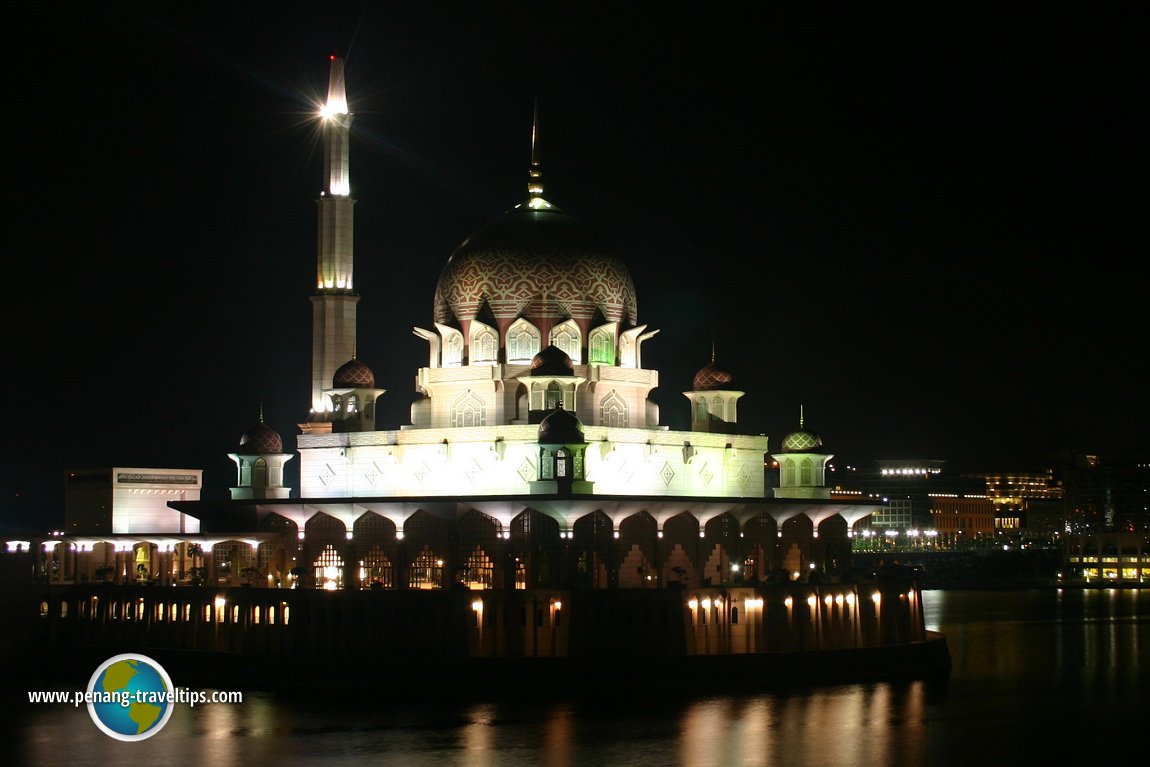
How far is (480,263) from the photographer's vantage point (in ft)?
189

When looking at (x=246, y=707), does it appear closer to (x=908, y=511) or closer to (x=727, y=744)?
(x=727, y=744)

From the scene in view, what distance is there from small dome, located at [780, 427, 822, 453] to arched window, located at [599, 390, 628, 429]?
596 centimetres

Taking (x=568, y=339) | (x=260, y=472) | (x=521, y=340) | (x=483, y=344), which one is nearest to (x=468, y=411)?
(x=483, y=344)

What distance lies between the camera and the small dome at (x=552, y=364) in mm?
53969

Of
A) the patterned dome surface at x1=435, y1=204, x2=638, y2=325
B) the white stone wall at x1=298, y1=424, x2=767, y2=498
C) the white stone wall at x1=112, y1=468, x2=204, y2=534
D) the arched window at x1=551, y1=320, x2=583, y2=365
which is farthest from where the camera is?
the white stone wall at x1=112, y1=468, x2=204, y2=534

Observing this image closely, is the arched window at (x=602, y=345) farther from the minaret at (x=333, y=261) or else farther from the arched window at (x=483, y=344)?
the minaret at (x=333, y=261)

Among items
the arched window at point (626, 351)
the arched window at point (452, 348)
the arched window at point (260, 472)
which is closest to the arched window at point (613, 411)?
the arched window at point (626, 351)

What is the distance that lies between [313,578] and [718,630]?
1244cm

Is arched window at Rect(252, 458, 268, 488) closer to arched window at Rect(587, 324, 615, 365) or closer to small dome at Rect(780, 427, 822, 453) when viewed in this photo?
arched window at Rect(587, 324, 615, 365)

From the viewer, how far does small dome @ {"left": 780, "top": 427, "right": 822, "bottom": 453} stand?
196ft

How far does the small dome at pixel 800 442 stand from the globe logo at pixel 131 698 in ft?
70.2

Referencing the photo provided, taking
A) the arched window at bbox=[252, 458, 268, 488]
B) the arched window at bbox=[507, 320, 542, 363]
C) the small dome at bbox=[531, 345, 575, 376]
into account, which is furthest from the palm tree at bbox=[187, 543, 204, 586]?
the small dome at bbox=[531, 345, 575, 376]

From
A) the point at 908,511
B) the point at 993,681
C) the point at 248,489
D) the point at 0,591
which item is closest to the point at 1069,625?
the point at 993,681

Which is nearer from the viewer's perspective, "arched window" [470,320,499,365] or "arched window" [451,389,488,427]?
"arched window" [451,389,488,427]
